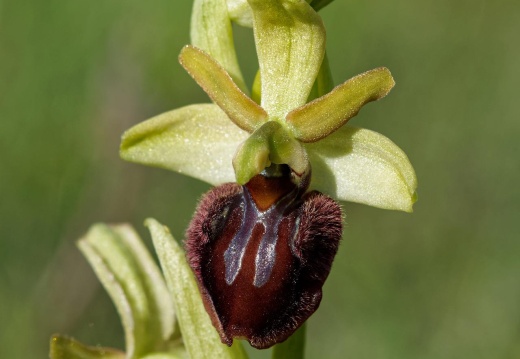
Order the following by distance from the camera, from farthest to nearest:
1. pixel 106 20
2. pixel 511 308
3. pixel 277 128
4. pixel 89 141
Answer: pixel 106 20 → pixel 89 141 → pixel 511 308 → pixel 277 128

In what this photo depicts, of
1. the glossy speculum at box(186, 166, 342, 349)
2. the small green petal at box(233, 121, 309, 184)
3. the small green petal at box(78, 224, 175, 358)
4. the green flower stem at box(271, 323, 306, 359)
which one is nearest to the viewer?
the glossy speculum at box(186, 166, 342, 349)

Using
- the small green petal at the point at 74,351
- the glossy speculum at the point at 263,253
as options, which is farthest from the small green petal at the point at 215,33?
the small green petal at the point at 74,351

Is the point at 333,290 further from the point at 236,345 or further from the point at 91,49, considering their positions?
the point at 236,345

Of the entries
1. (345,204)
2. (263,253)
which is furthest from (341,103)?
(345,204)

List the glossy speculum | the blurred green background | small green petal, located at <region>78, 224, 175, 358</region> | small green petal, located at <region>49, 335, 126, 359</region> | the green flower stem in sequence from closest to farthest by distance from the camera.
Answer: the glossy speculum
the green flower stem
small green petal, located at <region>49, 335, 126, 359</region>
small green petal, located at <region>78, 224, 175, 358</region>
the blurred green background

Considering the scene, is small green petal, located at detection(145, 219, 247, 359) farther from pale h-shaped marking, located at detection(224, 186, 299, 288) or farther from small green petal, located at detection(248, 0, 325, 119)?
small green petal, located at detection(248, 0, 325, 119)

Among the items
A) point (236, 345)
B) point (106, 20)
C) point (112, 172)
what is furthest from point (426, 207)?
point (236, 345)

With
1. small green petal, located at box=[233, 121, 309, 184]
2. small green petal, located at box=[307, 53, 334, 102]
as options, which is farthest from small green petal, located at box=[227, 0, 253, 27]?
small green petal, located at box=[233, 121, 309, 184]
